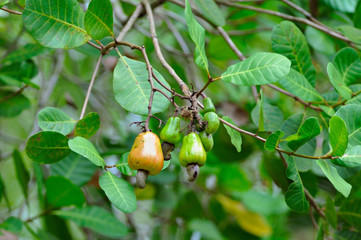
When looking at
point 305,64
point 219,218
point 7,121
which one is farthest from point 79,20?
point 7,121

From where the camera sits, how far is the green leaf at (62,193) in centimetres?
136

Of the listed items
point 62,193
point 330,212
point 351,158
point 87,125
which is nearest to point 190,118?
point 87,125

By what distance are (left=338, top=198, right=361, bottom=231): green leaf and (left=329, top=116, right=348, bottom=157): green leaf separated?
0.52 m

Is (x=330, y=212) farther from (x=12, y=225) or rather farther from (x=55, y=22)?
(x=12, y=225)

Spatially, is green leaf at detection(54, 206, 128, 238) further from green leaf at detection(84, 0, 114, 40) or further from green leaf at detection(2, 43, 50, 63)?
green leaf at detection(84, 0, 114, 40)

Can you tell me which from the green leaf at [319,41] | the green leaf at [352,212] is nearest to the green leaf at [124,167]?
the green leaf at [352,212]

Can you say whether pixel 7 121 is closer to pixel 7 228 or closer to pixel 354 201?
pixel 7 228

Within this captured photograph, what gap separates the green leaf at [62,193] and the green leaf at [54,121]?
1.32 ft

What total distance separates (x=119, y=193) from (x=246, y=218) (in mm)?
1541

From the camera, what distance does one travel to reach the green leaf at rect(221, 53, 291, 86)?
2.93ft

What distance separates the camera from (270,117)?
132 cm

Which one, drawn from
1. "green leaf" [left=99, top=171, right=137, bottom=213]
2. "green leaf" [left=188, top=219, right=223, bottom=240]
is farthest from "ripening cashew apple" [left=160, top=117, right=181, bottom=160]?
"green leaf" [left=188, top=219, right=223, bottom=240]

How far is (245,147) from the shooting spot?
68.2 inches

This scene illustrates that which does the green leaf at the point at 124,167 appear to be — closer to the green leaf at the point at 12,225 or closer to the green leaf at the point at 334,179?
the green leaf at the point at 334,179
